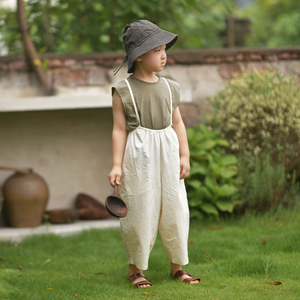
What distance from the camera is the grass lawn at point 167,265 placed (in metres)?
2.45

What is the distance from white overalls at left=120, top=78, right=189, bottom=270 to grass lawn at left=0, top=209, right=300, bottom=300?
287mm

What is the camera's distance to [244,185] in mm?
4477

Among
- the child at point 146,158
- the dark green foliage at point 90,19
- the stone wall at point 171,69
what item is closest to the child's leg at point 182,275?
the child at point 146,158

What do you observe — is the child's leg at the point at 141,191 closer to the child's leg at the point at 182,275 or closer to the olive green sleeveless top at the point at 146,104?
the olive green sleeveless top at the point at 146,104

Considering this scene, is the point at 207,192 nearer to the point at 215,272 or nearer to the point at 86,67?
the point at 215,272

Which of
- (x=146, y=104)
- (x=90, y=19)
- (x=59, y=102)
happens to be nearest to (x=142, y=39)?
(x=146, y=104)

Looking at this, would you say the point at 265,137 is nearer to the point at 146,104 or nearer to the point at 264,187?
the point at 264,187

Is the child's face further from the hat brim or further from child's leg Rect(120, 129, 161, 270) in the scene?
child's leg Rect(120, 129, 161, 270)

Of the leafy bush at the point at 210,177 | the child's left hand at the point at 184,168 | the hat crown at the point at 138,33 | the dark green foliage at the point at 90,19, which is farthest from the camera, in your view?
the dark green foliage at the point at 90,19

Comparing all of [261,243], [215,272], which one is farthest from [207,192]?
[215,272]

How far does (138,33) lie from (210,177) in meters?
2.26

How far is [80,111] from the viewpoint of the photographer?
539 centimetres

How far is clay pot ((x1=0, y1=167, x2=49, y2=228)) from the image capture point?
4.62 metres

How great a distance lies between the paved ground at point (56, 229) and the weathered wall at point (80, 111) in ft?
1.96
